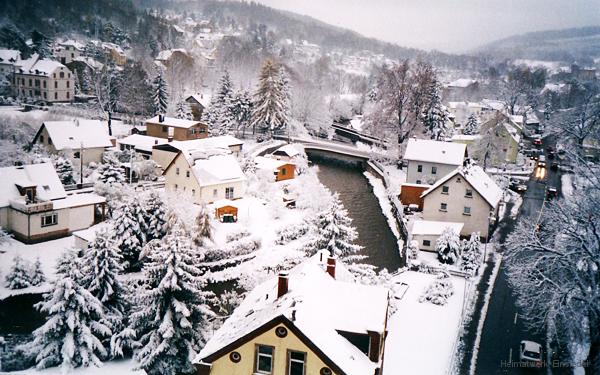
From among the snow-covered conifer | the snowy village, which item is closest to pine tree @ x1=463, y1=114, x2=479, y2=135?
the snowy village

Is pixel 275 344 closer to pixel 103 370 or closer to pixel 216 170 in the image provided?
pixel 103 370

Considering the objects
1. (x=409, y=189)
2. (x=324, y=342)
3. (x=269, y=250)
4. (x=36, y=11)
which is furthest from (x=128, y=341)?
(x=36, y=11)

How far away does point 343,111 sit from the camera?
6600 centimetres

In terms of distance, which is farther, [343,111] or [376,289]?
[343,111]

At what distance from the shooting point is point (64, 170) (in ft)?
93.6

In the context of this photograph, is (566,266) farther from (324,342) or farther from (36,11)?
(36,11)

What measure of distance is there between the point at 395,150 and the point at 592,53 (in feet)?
87.9

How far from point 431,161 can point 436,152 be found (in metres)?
0.81

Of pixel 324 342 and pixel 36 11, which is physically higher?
pixel 36 11

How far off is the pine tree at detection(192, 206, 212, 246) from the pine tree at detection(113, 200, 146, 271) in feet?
7.74

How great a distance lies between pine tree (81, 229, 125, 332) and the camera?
49.5 ft

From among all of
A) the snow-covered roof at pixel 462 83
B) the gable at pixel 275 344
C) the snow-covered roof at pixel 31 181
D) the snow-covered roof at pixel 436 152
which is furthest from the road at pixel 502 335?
the snow-covered roof at pixel 462 83

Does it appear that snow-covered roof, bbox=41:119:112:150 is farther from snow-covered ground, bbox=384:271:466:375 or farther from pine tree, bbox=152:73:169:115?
snow-covered ground, bbox=384:271:466:375

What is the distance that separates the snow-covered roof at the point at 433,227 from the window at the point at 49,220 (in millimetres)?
15104
